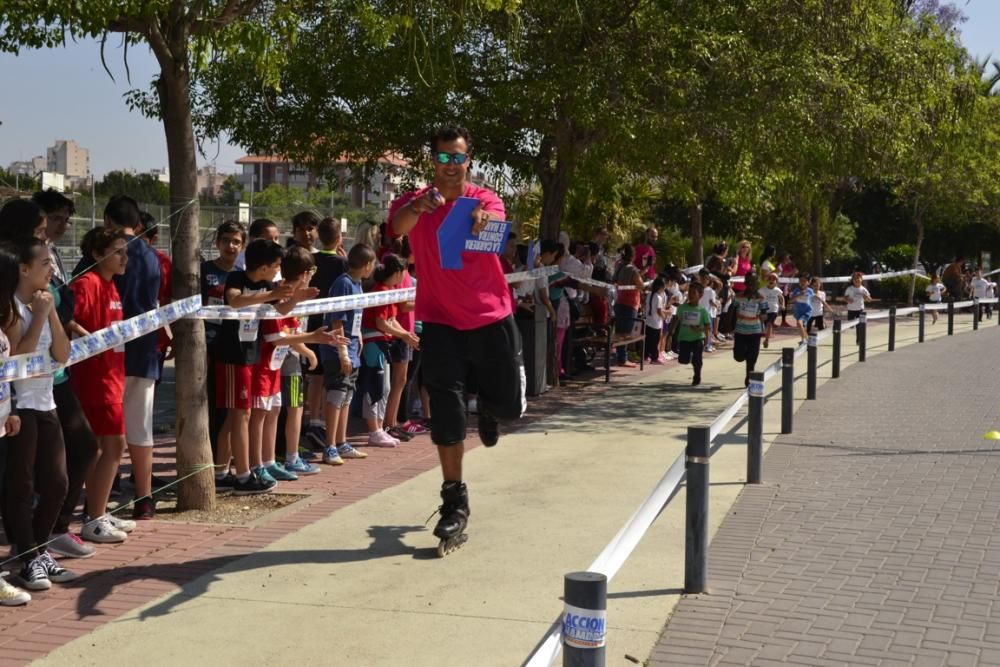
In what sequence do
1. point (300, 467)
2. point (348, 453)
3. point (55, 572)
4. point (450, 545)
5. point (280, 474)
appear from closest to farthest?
1. point (55, 572)
2. point (450, 545)
3. point (280, 474)
4. point (300, 467)
5. point (348, 453)

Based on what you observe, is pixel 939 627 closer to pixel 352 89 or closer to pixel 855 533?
pixel 855 533

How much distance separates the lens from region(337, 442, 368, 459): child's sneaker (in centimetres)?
1002

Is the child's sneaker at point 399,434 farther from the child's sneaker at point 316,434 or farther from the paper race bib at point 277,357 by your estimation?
the paper race bib at point 277,357

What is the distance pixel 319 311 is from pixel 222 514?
1.91 meters

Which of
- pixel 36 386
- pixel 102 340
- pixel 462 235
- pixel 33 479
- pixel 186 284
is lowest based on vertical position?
pixel 33 479

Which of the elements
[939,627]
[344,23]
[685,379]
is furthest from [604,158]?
[939,627]

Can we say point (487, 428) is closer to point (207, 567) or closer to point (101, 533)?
point (207, 567)

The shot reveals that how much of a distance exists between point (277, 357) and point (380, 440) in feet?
7.61

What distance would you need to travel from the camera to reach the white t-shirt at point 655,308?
18312mm

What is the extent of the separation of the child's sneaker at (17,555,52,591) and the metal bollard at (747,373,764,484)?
4.30 m

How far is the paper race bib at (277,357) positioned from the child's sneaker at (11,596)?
288cm

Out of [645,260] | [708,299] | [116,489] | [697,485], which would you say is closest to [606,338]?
[708,299]

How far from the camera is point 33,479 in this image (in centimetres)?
614

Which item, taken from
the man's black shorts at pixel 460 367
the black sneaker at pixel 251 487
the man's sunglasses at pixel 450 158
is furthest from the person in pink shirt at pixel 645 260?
the man's sunglasses at pixel 450 158
